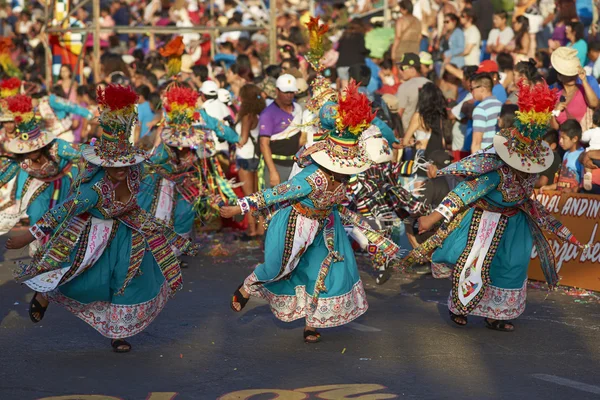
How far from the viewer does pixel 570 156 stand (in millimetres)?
10141

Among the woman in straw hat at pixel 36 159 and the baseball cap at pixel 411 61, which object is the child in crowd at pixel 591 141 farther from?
the woman in straw hat at pixel 36 159

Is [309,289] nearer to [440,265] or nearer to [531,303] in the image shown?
[440,265]

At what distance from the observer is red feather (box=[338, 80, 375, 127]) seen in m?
6.97

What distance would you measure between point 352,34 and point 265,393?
10507mm

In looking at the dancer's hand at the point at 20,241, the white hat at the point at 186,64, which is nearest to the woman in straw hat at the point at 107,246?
the dancer's hand at the point at 20,241

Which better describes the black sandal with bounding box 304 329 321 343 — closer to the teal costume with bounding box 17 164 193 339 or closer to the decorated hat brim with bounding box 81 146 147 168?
the teal costume with bounding box 17 164 193 339

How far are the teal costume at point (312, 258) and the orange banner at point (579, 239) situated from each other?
2690mm

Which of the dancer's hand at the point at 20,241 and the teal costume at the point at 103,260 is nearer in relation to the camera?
the dancer's hand at the point at 20,241

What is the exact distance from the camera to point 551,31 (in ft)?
48.7

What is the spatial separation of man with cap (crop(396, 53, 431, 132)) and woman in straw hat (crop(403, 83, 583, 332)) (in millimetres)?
4748

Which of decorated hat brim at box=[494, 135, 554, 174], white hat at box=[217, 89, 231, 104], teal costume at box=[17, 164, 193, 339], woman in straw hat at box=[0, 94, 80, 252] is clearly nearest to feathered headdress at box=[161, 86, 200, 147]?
woman in straw hat at box=[0, 94, 80, 252]

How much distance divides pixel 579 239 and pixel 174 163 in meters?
4.14

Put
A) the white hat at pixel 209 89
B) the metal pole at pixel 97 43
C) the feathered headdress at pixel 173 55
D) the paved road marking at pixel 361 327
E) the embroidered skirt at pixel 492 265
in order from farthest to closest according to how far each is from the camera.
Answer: the metal pole at pixel 97 43 < the white hat at pixel 209 89 < the feathered headdress at pixel 173 55 < the paved road marking at pixel 361 327 < the embroidered skirt at pixel 492 265

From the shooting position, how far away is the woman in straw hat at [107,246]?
696 cm
